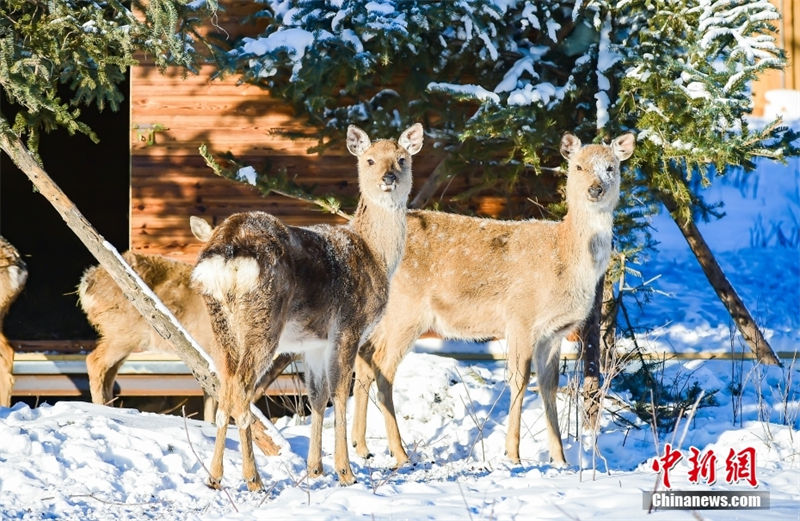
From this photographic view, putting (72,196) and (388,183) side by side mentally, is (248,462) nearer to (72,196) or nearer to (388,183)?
(388,183)

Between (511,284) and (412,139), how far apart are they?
1.47m

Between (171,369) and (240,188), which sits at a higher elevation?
(240,188)

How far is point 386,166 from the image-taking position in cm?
821

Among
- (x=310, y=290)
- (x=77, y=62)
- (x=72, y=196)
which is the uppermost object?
(x=77, y=62)

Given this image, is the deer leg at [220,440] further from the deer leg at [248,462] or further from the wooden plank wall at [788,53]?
the wooden plank wall at [788,53]

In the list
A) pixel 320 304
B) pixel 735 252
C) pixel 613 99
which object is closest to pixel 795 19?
pixel 735 252

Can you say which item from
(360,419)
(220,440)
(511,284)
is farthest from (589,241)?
(220,440)

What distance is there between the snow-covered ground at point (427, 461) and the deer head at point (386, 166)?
149 centimetres

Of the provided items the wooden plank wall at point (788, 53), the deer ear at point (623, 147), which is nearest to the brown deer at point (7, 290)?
the deer ear at point (623, 147)

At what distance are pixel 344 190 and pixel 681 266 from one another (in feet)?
22.0

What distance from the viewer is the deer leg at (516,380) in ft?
27.9

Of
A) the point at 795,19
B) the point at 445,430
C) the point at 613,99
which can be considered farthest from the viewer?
the point at 795,19

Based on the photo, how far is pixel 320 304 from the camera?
7.07 m

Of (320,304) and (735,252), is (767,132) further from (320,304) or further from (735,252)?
(735,252)
